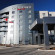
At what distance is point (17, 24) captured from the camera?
77.8 meters

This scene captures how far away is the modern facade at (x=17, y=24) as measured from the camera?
74.9 metres

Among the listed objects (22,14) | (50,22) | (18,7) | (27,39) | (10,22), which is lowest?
(27,39)

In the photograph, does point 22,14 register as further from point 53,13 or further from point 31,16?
point 53,13

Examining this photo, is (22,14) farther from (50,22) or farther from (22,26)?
(50,22)

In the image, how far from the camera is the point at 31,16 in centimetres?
7731

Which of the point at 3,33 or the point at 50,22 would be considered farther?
the point at 3,33

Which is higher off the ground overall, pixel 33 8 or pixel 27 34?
pixel 33 8

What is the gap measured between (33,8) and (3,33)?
29.1 meters

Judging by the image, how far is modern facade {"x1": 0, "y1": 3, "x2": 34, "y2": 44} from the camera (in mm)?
74938

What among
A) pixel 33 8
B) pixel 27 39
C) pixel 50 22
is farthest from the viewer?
pixel 33 8

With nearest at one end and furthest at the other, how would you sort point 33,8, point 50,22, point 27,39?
1. point 50,22
2. point 27,39
3. point 33,8

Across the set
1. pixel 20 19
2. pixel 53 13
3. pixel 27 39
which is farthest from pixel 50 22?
pixel 53 13

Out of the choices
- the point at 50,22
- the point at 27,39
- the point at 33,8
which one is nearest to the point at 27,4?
the point at 33,8

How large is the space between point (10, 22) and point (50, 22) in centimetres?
5625
